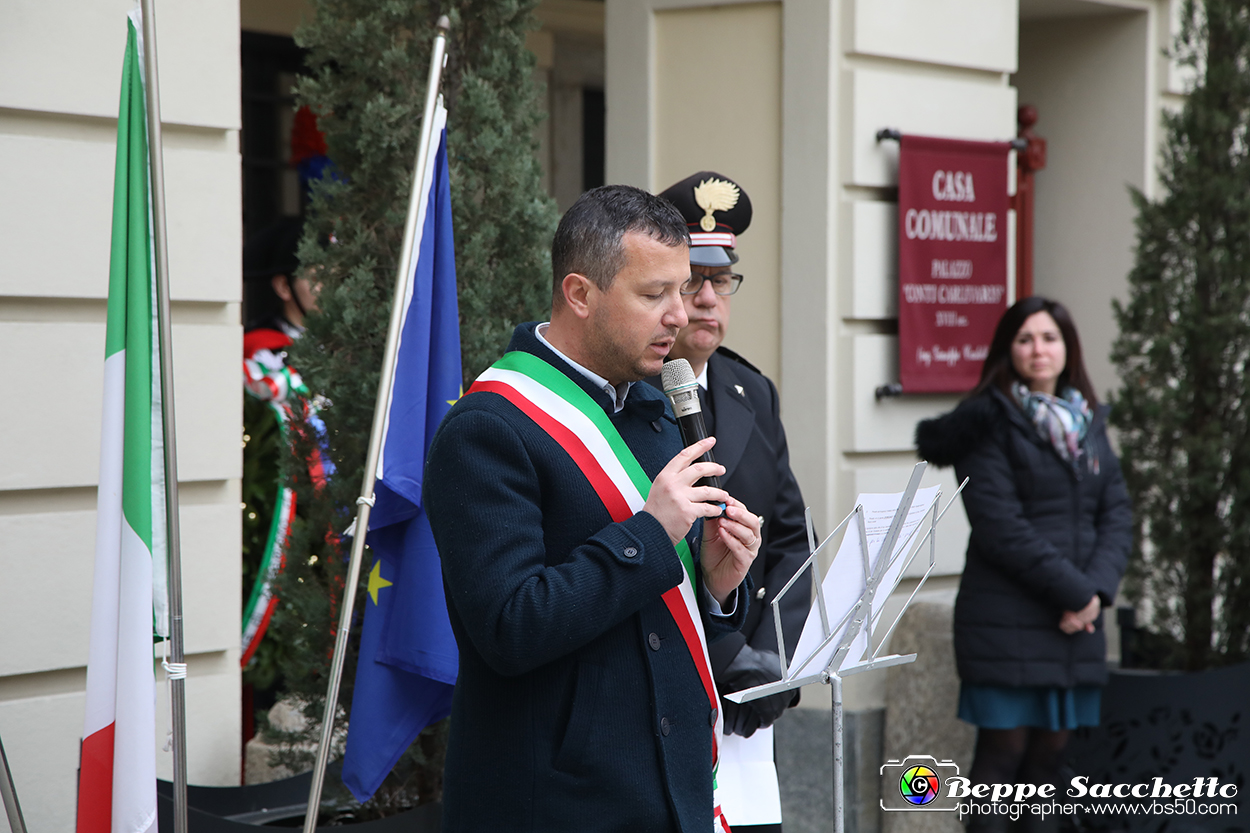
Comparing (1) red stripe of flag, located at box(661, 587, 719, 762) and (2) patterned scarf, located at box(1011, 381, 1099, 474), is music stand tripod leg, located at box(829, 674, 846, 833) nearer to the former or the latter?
(1) red stripe of flag, located at box(661, 587, 719, 762)

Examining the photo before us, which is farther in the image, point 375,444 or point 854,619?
point 375,444

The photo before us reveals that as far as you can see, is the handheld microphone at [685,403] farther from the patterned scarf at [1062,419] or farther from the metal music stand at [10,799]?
the patterned scarf at [1062,419]

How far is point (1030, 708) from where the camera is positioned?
4.93m

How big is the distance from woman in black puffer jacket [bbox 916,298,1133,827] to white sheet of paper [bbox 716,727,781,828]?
1.89 meters

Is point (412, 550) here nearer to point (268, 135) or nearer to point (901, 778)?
point (901, 778)

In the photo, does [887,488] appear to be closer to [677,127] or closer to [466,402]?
[677,127]

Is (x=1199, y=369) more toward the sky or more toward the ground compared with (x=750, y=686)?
more toward the sky

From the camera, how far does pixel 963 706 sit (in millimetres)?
5047

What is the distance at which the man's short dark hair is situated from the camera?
2301 millimetres

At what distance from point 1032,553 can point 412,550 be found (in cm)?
244

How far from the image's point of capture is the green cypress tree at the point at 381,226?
12.1ft

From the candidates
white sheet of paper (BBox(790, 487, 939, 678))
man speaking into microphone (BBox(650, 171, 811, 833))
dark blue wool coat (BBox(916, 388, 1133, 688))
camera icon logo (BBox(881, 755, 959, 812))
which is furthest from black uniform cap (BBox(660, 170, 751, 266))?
camera icon logo (BBox(881, 755, 959, 812))

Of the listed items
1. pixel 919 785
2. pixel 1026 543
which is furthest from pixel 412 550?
pixel 1026 543

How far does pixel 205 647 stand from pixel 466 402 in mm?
1933
